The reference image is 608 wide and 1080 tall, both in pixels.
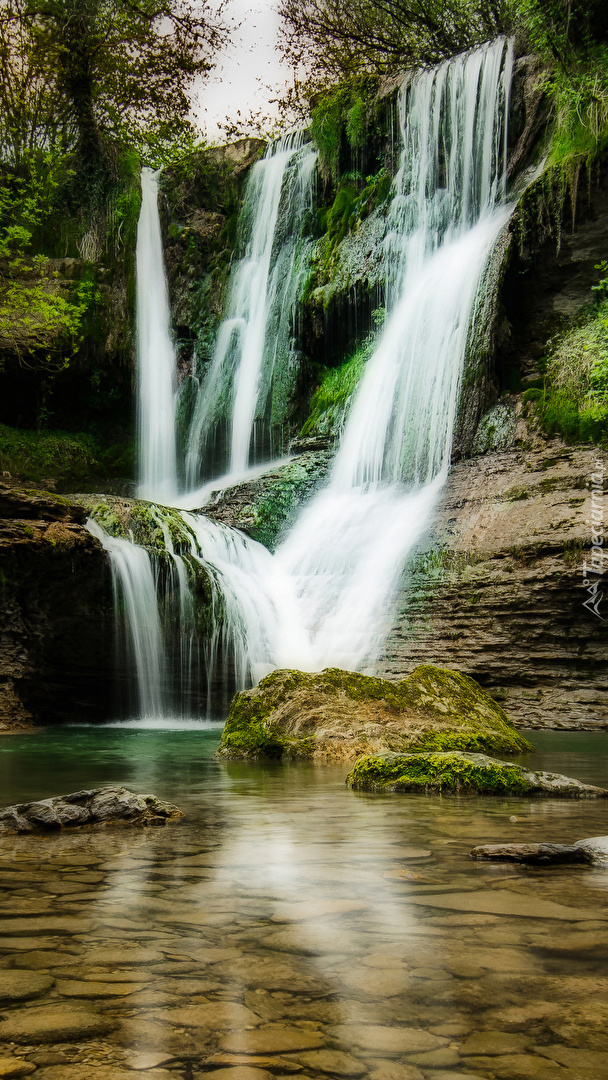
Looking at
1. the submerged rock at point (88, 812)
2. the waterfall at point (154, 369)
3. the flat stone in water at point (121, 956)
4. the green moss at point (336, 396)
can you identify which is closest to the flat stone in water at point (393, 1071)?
the flat stone in water at point (121, 956)

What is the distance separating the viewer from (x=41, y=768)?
6.59m

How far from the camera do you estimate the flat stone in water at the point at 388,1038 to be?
1582mm

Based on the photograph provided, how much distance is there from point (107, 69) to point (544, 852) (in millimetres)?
28313

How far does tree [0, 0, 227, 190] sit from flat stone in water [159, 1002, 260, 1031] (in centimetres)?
2520

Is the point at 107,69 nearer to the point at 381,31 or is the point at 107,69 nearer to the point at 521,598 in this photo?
the point at 381,31

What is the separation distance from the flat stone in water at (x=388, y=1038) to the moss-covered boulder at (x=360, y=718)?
492cm

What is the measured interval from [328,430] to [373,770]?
1512 centimetres

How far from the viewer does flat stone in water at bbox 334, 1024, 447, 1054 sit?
158cm

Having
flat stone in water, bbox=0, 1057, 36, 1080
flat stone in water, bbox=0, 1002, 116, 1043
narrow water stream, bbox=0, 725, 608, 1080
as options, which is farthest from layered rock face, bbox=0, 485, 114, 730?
flat stone in water, bbox=0, 1057, 36, 1080

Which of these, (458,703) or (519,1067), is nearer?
(519,1067)

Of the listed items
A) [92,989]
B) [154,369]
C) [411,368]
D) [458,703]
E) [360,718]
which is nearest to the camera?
[92,989]

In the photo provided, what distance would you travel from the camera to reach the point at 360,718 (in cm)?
710

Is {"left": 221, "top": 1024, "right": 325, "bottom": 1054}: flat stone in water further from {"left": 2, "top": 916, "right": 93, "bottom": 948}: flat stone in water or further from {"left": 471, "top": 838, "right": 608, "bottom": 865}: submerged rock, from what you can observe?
{"left": 471, "top": 838, "right": 608, "bottom": 865}: submerged rock

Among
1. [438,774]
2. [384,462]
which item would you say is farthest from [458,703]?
[384,462]
